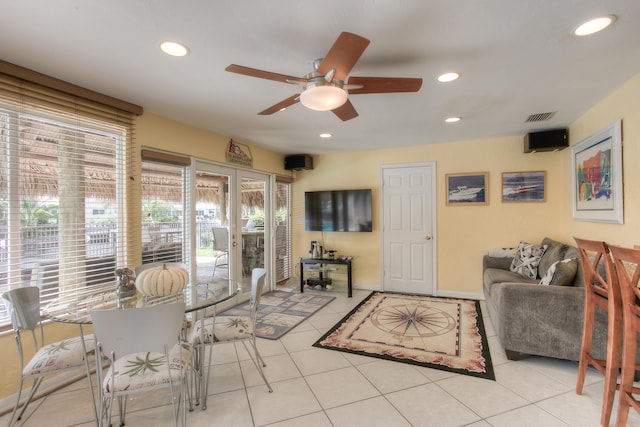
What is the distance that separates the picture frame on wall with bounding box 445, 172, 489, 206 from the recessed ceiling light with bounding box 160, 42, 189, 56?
153 inches

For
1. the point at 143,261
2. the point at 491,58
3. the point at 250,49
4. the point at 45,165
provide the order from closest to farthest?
the point at 250,49
the point at 491,58
the point at 45,165
the point at 143,261

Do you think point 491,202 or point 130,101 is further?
point 491,202

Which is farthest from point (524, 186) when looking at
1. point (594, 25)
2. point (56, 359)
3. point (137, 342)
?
point (56, 359)

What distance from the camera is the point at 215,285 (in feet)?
7.90

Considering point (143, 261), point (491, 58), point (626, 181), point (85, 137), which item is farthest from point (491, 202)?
point (85, 137)

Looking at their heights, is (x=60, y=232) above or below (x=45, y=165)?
below

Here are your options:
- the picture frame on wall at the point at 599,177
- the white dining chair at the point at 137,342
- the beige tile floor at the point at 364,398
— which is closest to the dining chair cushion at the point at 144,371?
the white dining chair at the point at 137,342

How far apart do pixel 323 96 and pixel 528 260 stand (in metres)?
3.46

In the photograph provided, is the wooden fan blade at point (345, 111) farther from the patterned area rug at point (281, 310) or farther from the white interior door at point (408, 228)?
the white interior door at point (408, 228)

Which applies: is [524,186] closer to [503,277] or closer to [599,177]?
[599,177]

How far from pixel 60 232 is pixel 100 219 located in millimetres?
304

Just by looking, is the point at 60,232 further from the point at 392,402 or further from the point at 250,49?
the point at 392,402

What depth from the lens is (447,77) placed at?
232 cm

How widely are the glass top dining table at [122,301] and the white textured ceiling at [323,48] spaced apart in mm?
1602
